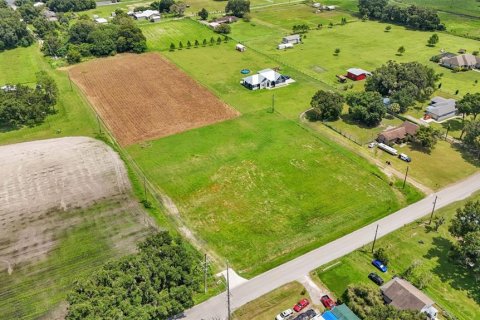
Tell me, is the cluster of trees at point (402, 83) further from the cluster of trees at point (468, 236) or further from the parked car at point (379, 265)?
the parked car at point (379, 265)

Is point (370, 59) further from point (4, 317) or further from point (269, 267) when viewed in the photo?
point (4, 317)

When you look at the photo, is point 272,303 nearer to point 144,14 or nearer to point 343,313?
point 343,313

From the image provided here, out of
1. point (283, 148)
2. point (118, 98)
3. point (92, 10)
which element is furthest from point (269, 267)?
point (92, 10)

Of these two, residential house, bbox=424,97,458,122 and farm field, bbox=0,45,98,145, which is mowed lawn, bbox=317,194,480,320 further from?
farm field, bbox=0,45,98,145

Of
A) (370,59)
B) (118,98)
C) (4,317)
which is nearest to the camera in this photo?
(4,317)

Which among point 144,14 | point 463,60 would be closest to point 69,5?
point 144,14

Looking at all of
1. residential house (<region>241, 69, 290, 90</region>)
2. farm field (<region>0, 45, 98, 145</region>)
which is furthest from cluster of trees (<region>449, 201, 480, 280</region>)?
farm field (<region>0, 45, 98, 145</region>)
